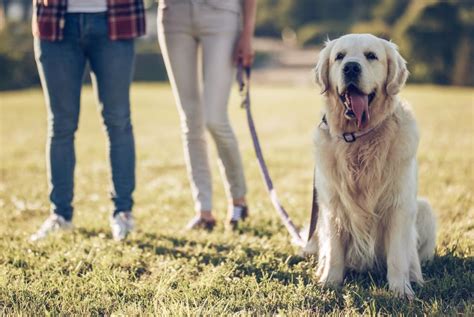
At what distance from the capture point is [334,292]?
2.84 meters

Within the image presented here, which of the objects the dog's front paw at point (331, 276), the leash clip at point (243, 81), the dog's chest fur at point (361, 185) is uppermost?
the leash clip at point (243, 81)

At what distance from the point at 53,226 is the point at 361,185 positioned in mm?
2208

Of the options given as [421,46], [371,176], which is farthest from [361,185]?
[421,46]

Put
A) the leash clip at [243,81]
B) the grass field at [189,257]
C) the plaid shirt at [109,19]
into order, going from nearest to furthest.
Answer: the grass field at [189,257] < the plaid shirt at [109,19] < the leash clip at [243,81]

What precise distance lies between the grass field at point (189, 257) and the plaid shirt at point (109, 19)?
4.43 ft

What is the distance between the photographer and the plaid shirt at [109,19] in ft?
12.2

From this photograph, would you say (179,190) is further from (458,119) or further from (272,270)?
(458,119)

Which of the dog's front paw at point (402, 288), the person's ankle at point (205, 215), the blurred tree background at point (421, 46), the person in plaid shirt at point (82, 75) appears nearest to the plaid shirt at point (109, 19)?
the person in plaid shirt at point (82, 75)

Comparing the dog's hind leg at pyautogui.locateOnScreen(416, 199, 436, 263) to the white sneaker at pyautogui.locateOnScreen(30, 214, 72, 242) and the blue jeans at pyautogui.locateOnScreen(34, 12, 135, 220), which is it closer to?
the blue jeans at pyautogui.locateOnScreen(34, 12, 135, 220)

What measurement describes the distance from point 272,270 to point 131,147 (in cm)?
144

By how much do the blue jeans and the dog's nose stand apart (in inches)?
63.5

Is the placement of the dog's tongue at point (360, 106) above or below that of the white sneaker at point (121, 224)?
above

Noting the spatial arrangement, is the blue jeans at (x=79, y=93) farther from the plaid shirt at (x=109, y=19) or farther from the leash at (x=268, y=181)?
the leash at (x=268, y=181)

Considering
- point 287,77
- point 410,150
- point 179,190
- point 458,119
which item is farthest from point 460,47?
point 410,150
